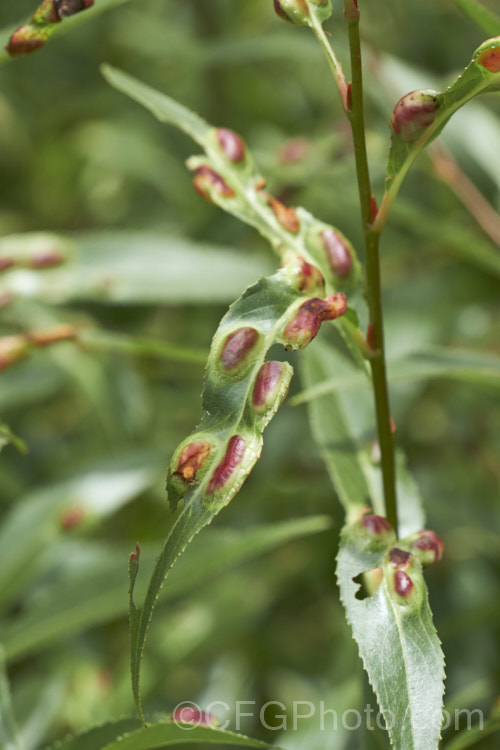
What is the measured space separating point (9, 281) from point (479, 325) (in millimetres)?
849

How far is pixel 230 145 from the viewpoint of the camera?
908 mm

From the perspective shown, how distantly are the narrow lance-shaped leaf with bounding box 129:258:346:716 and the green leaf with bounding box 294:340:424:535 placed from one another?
0.84ft

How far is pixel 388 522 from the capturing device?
29.9 inches

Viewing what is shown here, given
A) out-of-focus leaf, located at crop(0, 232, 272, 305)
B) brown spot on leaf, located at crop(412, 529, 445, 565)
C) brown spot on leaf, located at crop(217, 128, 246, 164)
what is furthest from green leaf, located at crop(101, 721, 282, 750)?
out-of-focus leaf, located at crop(0, 232, 272, 305)

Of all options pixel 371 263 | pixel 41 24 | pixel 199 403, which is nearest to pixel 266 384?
pixel 371 263

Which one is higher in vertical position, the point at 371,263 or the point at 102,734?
the point at 371,263

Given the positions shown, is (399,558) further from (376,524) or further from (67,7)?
(67,7)

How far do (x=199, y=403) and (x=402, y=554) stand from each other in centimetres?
107

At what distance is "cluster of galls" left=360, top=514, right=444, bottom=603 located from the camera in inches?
26.8

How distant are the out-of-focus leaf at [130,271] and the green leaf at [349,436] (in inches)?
10.3

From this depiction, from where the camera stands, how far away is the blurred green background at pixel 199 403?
1236 mm

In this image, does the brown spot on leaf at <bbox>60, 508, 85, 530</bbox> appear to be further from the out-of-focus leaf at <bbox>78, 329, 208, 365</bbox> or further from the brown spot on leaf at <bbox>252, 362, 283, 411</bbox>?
the brown spot on leaf at <bbox>252, 362, 283, 411</bbox>

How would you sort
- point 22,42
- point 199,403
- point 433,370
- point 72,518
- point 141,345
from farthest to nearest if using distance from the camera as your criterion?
point 199,403, point 72,518, point 141,345, point 433,370, point 22,42

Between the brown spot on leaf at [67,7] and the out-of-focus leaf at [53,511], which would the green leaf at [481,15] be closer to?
the brown spot on leaf at [67,7]
